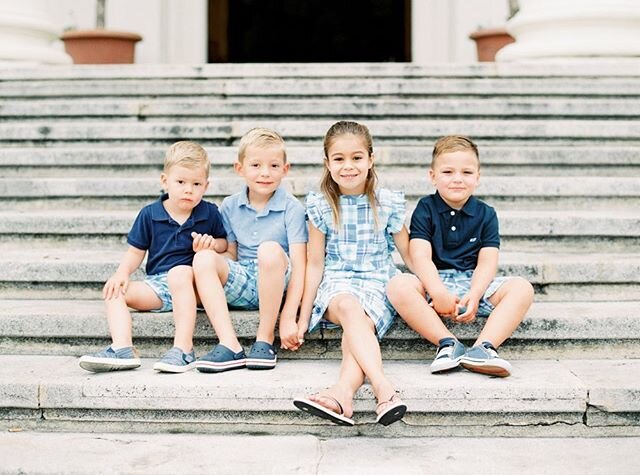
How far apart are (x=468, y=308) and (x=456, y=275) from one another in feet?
0.86

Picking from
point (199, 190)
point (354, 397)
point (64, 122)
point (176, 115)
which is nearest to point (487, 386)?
point (354, 397)

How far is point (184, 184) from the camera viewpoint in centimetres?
311

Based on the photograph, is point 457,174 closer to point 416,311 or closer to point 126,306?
point 416,311

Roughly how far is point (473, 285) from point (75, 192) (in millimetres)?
2281

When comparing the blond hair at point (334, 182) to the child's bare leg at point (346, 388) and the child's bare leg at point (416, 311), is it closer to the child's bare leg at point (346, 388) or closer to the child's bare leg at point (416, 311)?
the child's bare leg at point (416, 311)

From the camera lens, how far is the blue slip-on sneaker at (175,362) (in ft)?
9.07

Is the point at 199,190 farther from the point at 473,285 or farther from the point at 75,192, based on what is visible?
A: the point at 75,192

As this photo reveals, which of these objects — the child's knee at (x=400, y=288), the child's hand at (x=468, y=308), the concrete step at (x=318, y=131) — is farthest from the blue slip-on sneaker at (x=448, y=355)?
the concrete step at (x=318, y=131)

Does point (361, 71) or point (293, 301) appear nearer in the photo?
point (293, 301)

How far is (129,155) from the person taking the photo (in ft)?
14.8

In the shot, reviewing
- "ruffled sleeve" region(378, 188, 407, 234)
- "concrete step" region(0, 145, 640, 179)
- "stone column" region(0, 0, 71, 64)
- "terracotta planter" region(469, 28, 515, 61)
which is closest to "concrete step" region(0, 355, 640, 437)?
"ruffled sleeve" region(378, 188, 407, 234)

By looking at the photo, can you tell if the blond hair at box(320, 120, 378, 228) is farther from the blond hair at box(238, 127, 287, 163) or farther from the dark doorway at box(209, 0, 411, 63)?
the dark doorway at box(209, 0, 411, 63)

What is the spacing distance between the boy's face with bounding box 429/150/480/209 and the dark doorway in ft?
27.7

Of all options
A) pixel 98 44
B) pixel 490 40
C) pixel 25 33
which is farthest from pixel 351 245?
pixel 98 44
